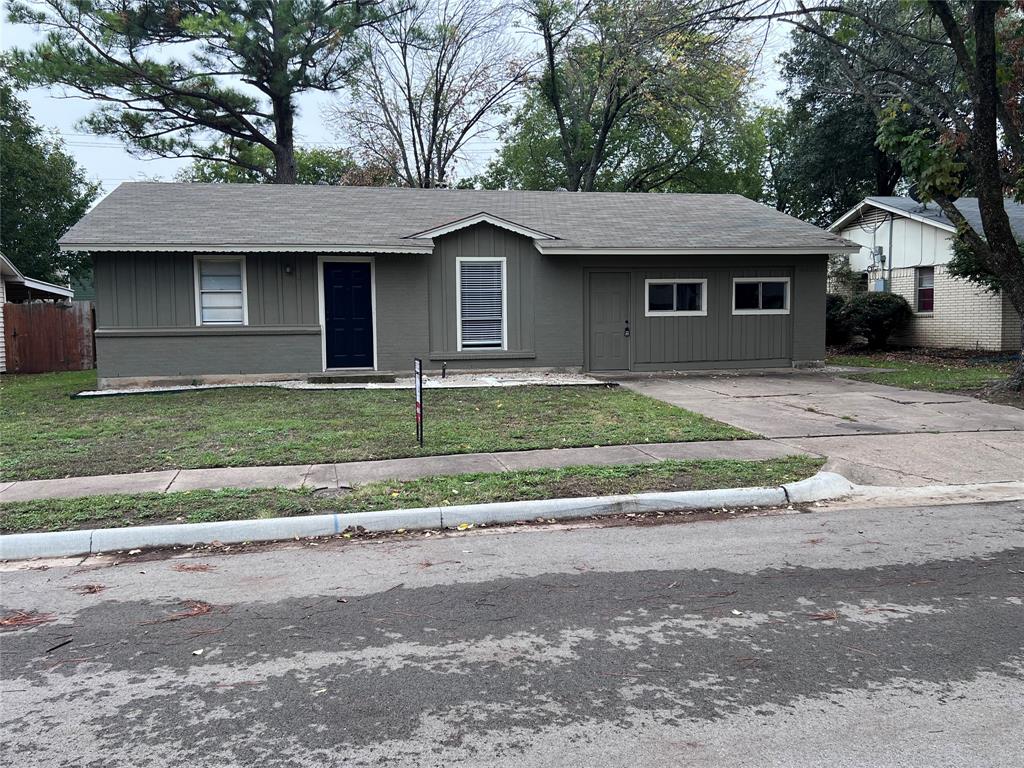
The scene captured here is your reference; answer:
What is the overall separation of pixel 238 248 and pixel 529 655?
41.1ft

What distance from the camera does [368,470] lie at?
761cm

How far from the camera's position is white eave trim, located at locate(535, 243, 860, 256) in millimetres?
15672

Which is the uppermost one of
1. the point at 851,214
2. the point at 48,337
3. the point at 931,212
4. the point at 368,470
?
the point at 851,214

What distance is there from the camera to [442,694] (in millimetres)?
3330

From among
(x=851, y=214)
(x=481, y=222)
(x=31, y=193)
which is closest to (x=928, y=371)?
(x=481, y=222)

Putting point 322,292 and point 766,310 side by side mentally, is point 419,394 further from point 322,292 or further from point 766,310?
point 766,310

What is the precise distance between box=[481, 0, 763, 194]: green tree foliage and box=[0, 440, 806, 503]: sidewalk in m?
16.2

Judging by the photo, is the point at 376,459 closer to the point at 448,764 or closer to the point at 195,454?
the point at 195,454

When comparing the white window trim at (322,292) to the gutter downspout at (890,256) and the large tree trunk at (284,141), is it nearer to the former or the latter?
the large tree trunk at (284,141)

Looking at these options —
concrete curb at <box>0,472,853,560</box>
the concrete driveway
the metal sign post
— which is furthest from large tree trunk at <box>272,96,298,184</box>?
concrete curb at <box>0,472,853,560</box>

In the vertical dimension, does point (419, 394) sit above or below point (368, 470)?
above

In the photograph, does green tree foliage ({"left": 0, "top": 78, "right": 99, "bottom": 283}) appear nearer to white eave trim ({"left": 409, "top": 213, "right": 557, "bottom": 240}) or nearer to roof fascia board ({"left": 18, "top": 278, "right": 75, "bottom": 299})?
roof fascia board ({"left": 18, "top": 278, "right": 75, "bottom": 299})

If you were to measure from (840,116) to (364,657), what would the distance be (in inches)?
1333

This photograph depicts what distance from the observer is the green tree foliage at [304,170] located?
106 ft
